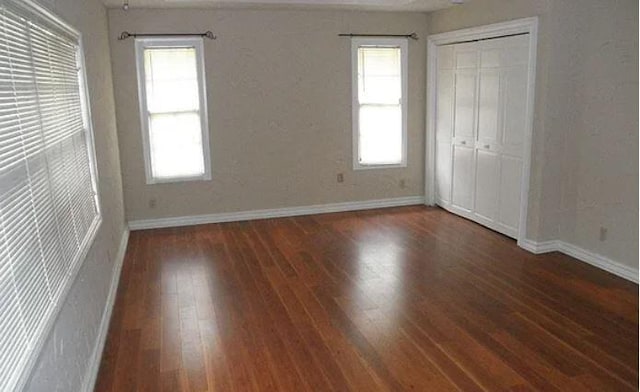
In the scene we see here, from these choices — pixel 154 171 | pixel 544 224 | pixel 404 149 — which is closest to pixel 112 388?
pixel 154 171

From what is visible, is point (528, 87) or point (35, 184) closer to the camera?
point (35, 184)

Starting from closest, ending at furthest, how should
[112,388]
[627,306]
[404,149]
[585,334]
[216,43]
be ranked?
1. [112,388]
2. [585,334]
3. [627,306]
4. [216,43]
5. [404,149]

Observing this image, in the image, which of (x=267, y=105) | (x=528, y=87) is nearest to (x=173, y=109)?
(x=267, y=105)

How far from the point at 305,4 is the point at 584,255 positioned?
3.62 m

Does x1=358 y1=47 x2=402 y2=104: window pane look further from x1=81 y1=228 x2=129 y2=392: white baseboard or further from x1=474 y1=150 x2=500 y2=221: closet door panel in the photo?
x1=81 y1=228 x2=129 y2=392: white baseboard

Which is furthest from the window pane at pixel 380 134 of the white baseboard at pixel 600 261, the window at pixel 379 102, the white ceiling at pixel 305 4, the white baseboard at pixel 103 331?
the white baseboard at pixel 103 331

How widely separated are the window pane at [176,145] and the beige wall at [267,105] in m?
0.14

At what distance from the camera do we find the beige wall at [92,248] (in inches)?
85.1

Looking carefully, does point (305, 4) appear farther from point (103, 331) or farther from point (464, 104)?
point (103, 331)

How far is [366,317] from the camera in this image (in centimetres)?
351

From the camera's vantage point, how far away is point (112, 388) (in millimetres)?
2740

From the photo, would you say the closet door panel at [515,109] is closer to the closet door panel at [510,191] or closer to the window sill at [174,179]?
the closet door panel at [510,191]

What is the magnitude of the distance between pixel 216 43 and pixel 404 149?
8.36 ft

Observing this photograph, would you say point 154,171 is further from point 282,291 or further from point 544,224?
point 544,224
